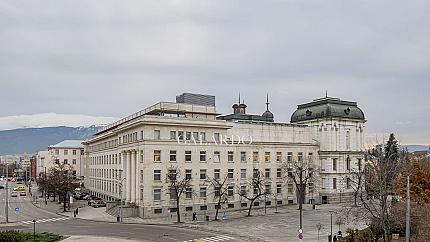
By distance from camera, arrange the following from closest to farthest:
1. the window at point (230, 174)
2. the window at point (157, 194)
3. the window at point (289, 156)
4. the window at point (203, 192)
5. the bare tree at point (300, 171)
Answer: the window at point (157, 194) → the window at point (203, 192) → the window at point (230, 174) → the bare tree at point (300, 171) → the window at point (289, 156)

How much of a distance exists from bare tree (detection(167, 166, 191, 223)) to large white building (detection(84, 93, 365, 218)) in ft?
2.78

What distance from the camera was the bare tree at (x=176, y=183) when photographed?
73562mm

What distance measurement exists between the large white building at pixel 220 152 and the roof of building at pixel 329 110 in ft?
0.72

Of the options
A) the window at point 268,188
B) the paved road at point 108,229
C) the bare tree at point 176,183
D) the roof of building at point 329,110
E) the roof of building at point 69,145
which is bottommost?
the paved road at point 108,229

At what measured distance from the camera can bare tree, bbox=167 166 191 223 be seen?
7356 centimetres

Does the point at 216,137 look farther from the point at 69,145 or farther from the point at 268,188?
the point at 69,145

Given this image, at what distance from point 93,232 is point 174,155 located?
2169 cm

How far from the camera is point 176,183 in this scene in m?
75.2

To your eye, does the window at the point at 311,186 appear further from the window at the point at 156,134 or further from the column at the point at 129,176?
the column at the point at 129,176

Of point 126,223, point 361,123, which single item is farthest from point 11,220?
point 361,123

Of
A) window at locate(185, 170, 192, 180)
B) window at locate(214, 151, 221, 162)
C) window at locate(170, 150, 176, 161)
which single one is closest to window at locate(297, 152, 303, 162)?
window at locate(214, 151, 221, 162)

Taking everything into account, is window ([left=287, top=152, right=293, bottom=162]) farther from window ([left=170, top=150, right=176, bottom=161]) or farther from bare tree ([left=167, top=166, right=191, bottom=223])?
window ([left=170, top=150, right=176, bottom=161])

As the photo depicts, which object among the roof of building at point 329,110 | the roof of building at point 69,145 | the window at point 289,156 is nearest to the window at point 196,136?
the window at point 289,156

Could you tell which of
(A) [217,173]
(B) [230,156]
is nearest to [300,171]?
(B) [230,156]
